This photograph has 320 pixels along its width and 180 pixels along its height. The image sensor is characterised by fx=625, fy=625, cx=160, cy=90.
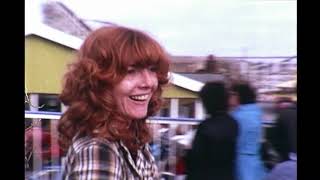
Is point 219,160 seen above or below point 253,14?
below

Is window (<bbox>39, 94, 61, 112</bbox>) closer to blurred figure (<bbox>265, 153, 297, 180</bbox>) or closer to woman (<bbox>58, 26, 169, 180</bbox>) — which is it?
woman (<bbox>58, 26, 169, 180</bbox>)

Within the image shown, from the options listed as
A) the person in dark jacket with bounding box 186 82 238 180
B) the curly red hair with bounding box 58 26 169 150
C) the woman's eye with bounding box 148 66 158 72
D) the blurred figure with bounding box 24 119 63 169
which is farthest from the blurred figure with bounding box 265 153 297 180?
the blurred figure with bounding box 24 119 63 169

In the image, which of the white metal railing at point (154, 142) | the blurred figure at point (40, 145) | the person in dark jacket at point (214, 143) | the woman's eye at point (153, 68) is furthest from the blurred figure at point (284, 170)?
the blurred figure at point (40, 145)

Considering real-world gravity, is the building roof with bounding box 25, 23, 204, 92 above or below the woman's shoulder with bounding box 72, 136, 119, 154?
above

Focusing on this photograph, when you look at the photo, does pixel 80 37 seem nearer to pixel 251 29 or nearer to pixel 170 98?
pixel 170 98

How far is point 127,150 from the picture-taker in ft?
10.8

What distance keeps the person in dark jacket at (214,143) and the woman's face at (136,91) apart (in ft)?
0.91

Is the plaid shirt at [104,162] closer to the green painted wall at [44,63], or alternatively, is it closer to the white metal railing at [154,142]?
the white metal railing at [154,142]

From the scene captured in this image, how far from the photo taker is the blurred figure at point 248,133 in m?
3.28

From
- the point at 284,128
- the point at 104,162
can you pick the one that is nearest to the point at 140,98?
the point at 104,162

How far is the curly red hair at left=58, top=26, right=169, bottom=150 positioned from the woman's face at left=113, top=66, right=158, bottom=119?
0.03 meters

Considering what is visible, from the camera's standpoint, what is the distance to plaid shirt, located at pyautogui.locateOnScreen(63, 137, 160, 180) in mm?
3199

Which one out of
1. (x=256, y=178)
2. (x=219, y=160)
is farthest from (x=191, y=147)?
(x=256, y=178)
